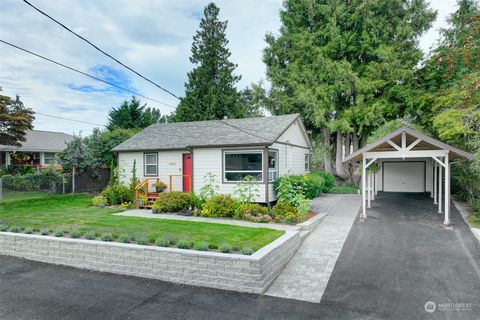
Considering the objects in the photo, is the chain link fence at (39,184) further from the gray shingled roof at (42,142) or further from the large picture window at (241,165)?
the gray shingled roof at (42,142)

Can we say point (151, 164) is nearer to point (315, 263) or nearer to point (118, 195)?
point (118, 195)

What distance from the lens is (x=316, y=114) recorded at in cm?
1933

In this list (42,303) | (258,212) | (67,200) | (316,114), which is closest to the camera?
(42,303)

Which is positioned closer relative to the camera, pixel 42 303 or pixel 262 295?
pixel 42 303

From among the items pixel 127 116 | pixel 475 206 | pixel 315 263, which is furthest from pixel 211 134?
pixel 127 116

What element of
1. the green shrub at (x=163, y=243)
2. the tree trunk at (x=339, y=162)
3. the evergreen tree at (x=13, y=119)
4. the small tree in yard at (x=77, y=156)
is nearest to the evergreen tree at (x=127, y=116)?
the evergreen tree at (x=13, y=119)

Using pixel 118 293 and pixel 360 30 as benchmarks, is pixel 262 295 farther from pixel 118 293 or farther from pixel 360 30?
pixel 360 30

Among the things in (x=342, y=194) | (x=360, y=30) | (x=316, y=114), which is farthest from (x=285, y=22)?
(x=342, y=194)

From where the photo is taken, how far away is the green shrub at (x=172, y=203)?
37.7 feet

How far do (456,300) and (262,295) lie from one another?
10.4ft

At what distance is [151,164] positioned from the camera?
1510 centimetres

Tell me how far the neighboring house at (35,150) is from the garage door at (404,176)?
24.3m

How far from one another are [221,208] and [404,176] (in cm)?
1455

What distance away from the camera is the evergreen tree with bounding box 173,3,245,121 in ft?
88.2
